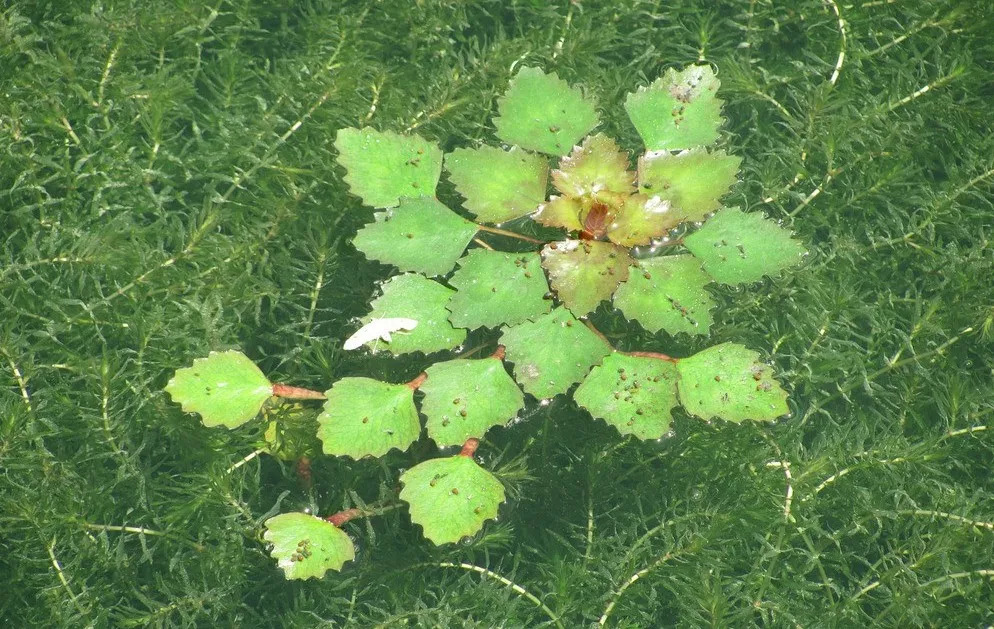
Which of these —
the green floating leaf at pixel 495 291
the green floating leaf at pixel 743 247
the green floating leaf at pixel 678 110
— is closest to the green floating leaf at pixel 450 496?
the green floating leaf at pixel 495 291

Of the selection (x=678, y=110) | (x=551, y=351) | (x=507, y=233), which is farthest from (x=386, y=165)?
(x=678, y=110)

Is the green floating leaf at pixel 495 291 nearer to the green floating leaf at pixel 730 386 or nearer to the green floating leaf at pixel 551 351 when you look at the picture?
the green floating leaf at pixel 551 351

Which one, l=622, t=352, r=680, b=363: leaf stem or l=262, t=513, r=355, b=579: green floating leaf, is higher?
l=622, t=352, r=680, b=363: leaf stem

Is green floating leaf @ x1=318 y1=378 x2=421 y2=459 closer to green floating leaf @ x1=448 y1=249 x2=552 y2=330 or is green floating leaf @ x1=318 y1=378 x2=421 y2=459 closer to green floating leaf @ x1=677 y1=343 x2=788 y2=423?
green floating leaf @ x1=448 y1=249 x2=552 y2=330

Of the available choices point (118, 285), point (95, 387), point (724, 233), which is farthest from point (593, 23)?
point (95, 387)

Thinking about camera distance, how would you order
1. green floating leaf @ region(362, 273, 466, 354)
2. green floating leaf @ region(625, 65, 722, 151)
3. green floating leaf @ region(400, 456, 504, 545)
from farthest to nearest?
green floating leaf @ region(625, 65, 722, 151) < green floating leaf @ region(362, 273, 466, 354) < green floating leaf @ region(400, 456, 504, 545)

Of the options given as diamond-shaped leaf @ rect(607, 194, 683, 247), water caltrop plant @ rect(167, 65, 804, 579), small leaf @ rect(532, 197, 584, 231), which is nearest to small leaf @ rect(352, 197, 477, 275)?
water caltrop plant @ rect(167, 65, 804, 579)
